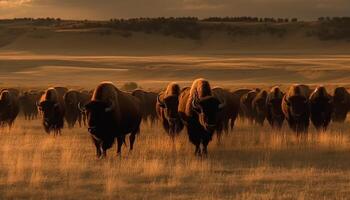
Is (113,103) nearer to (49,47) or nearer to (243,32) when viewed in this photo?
(49,47)

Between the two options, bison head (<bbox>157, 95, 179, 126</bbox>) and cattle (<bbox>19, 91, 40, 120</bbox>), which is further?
cattle (<bbox>19, 91, 40, 120</bbox>)

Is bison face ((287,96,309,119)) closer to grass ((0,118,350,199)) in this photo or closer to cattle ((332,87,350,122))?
grass ((0,118,350,199))

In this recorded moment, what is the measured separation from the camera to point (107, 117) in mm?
15625

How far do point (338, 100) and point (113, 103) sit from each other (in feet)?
38.7

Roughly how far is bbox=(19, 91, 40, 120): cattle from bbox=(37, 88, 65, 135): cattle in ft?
19.8

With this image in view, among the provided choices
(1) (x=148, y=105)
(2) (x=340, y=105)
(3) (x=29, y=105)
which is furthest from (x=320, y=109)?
(3) (x=29, y=105)

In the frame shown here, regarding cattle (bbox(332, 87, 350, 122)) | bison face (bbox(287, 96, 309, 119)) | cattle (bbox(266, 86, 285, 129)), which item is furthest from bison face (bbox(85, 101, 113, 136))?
cattle (bbox(332, 87, 350, 122))

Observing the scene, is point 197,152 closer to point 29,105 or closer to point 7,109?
point 7,109

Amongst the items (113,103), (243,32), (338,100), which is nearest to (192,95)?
(113,103)

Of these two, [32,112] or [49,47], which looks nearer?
[32,112]

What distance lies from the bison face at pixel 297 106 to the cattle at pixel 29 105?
1194 centimetres

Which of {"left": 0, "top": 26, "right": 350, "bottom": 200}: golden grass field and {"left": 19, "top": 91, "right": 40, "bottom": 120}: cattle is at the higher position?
{"left": 19, "top": 91, "right": 40, "bottom": 120}: cattle

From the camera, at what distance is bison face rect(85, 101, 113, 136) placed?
1524cm

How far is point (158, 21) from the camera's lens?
143 metres
